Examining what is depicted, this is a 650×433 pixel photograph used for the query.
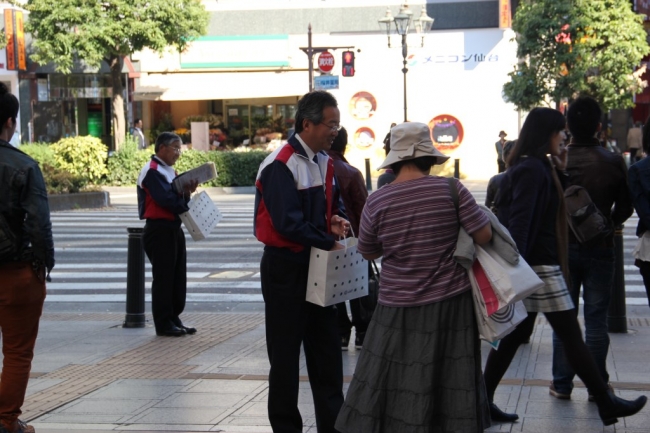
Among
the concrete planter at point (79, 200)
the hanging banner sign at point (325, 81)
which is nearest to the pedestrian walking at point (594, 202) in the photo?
the concrete planter at point (79, 200)

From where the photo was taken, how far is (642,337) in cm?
877

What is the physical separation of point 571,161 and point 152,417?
310 cm

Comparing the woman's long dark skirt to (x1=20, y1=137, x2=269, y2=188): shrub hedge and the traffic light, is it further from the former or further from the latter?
the traffic light

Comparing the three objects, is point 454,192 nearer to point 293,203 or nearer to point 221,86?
point 293,203

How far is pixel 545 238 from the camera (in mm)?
5691

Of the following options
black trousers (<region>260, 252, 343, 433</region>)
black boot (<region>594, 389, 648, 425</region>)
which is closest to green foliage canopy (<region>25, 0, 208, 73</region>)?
black trousers (<region>260, 252, 343, 433</region>)

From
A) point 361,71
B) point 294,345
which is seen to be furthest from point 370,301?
point 361,71

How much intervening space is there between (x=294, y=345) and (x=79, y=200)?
18692mm

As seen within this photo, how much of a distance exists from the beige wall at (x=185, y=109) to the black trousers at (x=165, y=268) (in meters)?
29.4

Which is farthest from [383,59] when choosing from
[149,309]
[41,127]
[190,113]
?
[149,309]

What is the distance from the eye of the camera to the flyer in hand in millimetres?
8758

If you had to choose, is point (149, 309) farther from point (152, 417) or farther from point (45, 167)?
point (45, 167)

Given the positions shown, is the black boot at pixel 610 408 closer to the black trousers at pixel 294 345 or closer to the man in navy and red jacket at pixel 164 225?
the black trousers at pixel 294 345

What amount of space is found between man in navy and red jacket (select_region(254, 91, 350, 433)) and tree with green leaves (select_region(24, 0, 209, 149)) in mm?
25773
